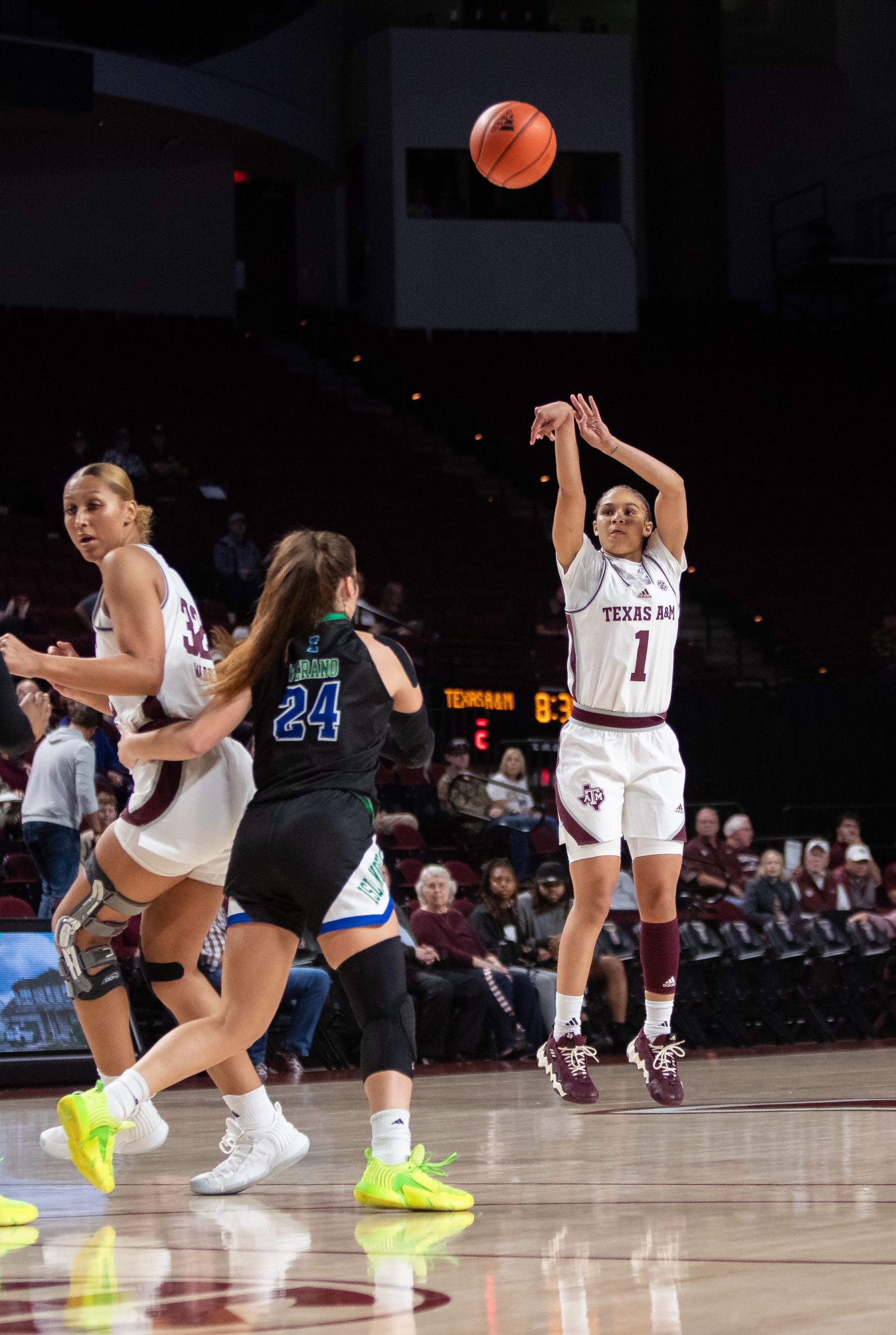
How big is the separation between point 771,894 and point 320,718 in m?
8.31

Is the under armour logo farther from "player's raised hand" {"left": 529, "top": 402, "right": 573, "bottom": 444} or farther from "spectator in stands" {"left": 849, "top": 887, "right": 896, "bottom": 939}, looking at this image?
"spectator in stands" {"left": 849, "top": 887, "right": 896, "bottom": 939}

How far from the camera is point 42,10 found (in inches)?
823

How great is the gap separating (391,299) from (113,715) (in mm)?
20730

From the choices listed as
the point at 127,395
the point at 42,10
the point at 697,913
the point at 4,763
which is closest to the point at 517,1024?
the point at 697,913

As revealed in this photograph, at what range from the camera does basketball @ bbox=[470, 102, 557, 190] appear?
886 centimetres

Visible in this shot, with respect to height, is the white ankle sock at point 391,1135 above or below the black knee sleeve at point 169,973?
below

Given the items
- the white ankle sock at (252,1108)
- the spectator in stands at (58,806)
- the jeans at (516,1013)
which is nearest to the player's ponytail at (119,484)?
the white ankle sock at (252,1108)

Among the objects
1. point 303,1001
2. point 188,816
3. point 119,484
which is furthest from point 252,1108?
point 303,1001

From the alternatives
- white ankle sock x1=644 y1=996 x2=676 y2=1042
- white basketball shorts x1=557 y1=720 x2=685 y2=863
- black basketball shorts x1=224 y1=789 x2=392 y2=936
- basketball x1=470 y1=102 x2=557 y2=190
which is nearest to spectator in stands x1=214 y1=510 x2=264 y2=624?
basketball x1=470 y1=102 x2=557 y2=190

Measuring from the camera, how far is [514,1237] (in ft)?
11.8

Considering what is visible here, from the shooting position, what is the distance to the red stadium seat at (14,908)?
8.82 meters

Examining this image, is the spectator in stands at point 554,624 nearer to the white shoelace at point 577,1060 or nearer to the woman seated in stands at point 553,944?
the woman seated in stands at point 553,944

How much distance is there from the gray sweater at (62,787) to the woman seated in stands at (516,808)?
12.7 ft

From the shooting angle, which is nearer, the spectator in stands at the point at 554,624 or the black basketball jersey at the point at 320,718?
the black basketball jersey at the point at 320,718
